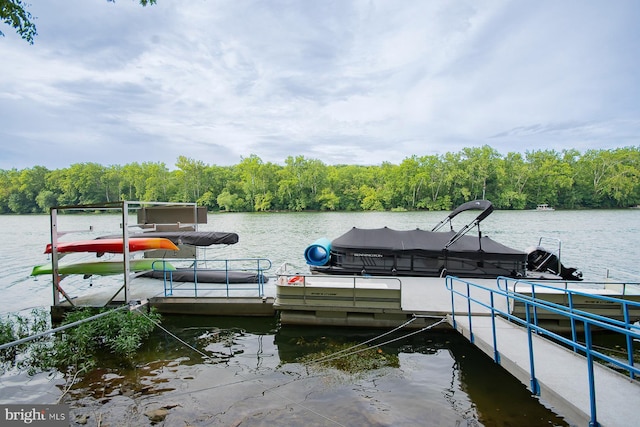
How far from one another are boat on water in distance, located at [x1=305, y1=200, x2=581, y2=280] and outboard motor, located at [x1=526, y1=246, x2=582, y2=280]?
0.27 m

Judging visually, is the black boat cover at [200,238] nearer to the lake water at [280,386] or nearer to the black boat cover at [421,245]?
the lake water at [280,386]

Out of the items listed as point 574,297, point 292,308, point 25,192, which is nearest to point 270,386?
point 292,308

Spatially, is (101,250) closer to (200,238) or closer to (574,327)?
(200,238)

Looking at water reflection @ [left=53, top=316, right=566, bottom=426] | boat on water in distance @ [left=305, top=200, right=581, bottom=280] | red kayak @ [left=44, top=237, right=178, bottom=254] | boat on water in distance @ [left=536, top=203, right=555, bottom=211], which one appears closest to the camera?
water reflection @ [left=53, top=316, right=566, bottom=426]

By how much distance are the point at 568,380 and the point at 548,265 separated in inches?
351

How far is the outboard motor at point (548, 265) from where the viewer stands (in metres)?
12.2

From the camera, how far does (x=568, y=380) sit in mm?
4637

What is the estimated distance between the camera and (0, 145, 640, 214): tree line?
77750 millimetres

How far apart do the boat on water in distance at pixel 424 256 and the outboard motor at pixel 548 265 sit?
27 cm

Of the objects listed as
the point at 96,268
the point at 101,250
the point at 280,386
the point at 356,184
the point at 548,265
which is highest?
the point at 356,184

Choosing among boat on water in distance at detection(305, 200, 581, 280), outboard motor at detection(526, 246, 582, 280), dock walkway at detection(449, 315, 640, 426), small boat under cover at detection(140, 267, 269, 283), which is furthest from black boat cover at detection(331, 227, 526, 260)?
dock walkway at detection(449, 315, 640, 426)

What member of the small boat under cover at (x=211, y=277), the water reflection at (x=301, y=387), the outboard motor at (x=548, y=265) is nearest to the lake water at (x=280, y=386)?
the water reflection at (x=301, y=387)

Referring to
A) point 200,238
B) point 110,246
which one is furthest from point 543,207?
point 110,246

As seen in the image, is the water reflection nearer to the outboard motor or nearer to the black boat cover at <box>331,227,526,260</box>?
the black boat cover at <box>331,227,526,260</box>
